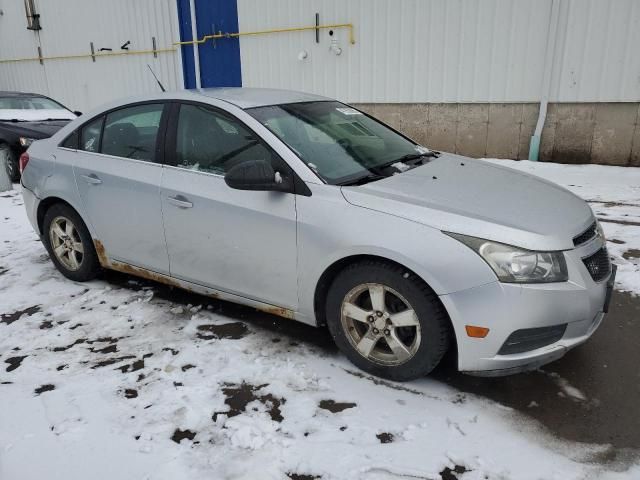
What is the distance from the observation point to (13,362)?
3193mm

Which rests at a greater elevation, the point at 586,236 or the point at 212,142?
the point at 212,142

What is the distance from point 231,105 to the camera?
3396mm

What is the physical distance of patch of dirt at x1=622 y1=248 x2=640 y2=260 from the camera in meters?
4.54

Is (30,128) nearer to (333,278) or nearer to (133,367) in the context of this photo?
(133,367)

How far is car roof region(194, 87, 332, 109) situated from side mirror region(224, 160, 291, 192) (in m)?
0.60

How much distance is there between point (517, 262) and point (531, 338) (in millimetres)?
385

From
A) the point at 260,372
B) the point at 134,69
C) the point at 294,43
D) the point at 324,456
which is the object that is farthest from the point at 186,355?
the point at 134,69

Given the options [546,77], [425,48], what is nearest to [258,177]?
[546,77]

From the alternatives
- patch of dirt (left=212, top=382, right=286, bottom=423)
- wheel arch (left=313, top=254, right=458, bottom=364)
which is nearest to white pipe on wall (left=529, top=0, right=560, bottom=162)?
wheel arch (left=313, top=254, right=458, bottom=364)

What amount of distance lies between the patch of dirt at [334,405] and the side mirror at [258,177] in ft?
3.86

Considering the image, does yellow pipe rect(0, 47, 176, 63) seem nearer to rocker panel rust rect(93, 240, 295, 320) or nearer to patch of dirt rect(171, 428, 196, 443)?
rocker panel rust rect(93, 240, 295, 320)

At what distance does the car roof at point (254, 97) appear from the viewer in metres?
3.49

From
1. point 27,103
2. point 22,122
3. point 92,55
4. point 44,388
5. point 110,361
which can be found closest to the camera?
point 44,388

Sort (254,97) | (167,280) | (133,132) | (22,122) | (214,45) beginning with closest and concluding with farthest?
(254,97), (167,280), (133,132), (22,122), (214,45)
